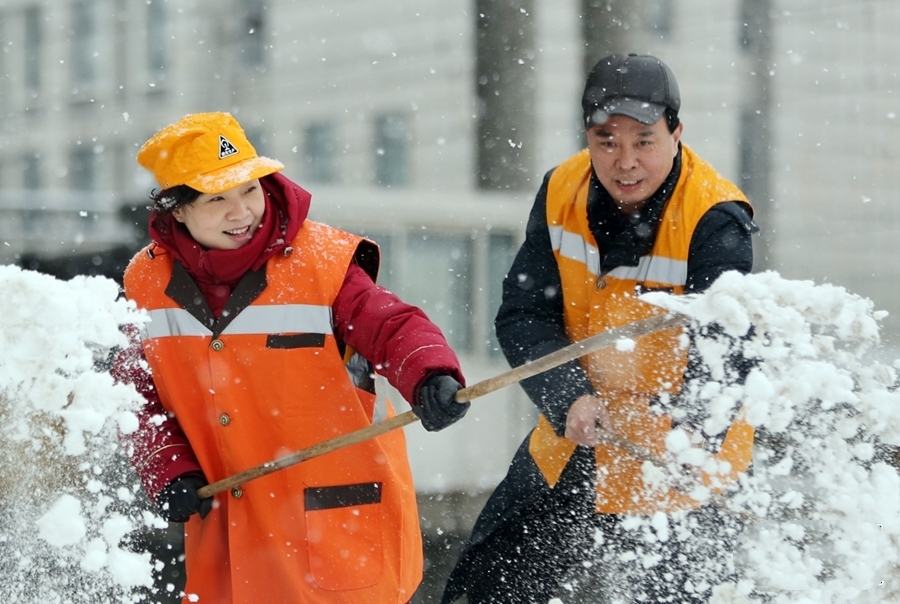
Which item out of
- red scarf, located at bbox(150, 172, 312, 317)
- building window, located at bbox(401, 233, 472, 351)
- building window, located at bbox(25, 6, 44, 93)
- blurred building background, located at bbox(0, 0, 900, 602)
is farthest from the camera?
building window, located at bbox(25, 6, 44, 93)

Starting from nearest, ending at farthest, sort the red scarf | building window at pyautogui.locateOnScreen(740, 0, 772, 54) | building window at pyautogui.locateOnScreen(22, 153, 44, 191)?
the red scarf → building window at pyautogui.locateOnScreen(740, 0, 772, 54) → building window at pyautogui.locateOnScreen(22, 153, 44, 191)

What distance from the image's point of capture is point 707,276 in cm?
261

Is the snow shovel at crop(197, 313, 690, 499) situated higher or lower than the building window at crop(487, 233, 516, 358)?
higher

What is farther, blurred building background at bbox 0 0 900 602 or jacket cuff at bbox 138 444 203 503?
blurred building background at bbox 0 0 900 602

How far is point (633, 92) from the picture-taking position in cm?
267

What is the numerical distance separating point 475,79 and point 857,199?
7.33 metres

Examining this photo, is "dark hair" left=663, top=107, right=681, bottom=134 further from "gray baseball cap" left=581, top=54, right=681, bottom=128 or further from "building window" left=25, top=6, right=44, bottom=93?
"building window" left=25, top=6, right=44, bottom=93

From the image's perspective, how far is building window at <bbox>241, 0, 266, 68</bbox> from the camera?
1144 cm

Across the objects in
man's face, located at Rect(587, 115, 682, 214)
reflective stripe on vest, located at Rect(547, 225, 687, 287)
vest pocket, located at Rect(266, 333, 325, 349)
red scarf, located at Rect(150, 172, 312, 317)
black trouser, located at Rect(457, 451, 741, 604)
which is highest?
man's face, located at Rect(587, 115, 682, 214)

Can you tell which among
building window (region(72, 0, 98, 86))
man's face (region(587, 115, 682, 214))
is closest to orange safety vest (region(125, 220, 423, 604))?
man's face (region(587, 115, 682, 214))

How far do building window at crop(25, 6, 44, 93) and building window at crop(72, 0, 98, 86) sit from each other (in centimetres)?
41

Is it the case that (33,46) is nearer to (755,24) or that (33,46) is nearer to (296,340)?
(755,24)

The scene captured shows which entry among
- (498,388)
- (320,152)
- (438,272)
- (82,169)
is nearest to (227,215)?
(498,388)

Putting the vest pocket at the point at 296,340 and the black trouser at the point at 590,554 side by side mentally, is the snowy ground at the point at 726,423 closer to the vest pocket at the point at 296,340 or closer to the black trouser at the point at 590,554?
the black trouser at the point at 590,554
